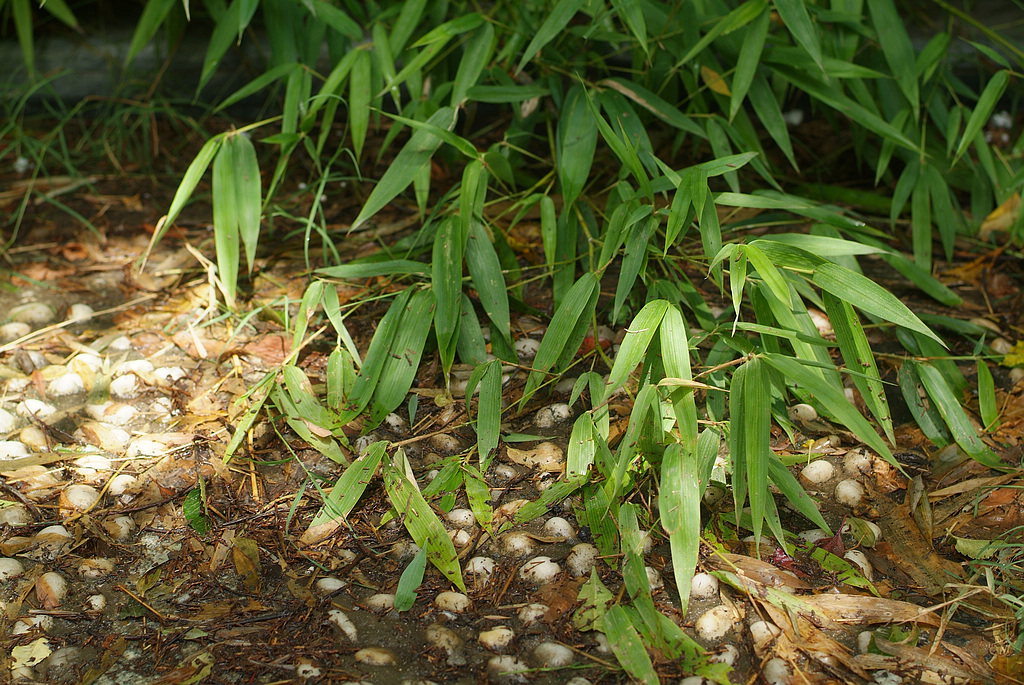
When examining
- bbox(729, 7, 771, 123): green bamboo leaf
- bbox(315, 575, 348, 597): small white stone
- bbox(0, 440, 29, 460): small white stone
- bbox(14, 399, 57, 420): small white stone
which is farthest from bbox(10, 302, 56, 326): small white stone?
bbox(729, 7, 771, 123): green bamboo leaf

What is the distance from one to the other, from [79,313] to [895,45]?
172 cm

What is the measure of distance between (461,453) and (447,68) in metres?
0.96

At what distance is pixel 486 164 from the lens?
1424 mm

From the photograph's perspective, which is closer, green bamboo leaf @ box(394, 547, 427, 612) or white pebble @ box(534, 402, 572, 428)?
green bamboo leaf @ box(394, 547, 427, 612)

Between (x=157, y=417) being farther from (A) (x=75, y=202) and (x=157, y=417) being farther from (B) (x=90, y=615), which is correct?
(A) (x=75, y=202)

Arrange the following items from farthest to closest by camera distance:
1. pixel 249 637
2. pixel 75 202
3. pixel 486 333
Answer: pixel 75 202
pixel 486 333
pixel 249 637

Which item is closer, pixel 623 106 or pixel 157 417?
pixel 157 417

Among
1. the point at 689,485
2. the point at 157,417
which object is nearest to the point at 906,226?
the point at 689,485

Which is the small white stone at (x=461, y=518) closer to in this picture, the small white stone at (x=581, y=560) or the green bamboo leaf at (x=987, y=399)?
the small white stone at (x=581, y=560)

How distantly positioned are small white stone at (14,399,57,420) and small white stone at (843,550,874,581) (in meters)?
1.27

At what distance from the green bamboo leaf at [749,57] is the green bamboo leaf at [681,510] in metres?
0.76

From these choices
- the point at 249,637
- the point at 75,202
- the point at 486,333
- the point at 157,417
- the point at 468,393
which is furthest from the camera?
the point at 75,202

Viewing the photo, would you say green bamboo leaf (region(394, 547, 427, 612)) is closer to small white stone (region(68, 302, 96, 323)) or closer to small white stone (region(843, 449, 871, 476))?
small white stone (region(843, 449, 871, 476))

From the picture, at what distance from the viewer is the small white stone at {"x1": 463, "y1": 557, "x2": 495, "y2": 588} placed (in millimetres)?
1081
